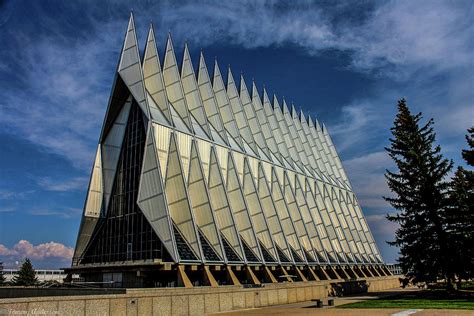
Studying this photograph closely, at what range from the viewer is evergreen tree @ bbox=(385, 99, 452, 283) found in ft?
103

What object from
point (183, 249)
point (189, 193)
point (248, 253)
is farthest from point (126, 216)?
point (248, 253)

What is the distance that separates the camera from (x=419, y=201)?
107ft

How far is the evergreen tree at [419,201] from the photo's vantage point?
1232 inches

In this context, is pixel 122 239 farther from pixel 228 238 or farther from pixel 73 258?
pixel 228 238

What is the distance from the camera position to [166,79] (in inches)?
1548

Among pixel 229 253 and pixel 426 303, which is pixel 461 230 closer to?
pixel 426 303

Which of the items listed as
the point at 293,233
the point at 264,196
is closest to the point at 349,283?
the point at 293,233

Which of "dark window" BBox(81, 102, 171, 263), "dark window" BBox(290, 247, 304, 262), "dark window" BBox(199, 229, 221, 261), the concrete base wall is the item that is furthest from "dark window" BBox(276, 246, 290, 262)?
"dark window" BBox(81, 102, 171, 263)

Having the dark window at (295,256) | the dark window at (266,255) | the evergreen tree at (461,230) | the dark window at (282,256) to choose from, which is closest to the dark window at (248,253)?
the dark window at (266,255)

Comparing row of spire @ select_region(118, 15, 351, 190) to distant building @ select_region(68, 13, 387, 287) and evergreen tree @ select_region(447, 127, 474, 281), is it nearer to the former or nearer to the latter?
distant building @ select_region(68, 13, 387, 287)

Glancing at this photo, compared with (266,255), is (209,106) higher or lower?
higher

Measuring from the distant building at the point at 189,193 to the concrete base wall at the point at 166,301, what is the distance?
147 inches

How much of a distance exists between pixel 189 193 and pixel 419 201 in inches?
753

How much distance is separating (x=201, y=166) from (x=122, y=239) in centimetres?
895
